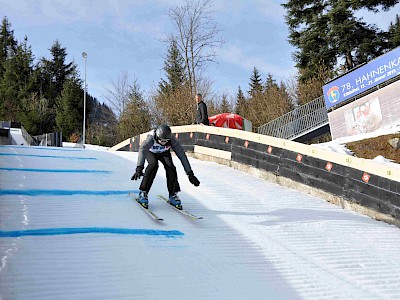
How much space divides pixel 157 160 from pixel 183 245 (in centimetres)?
171

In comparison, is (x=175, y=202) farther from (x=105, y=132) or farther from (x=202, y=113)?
(x=105, y=132)

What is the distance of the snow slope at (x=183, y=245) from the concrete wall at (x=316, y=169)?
306mm

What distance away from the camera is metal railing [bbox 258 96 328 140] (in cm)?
1952

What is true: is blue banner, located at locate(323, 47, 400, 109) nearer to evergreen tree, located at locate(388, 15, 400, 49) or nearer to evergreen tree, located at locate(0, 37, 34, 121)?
evergreen tree, located at locate(388, 15, 400, 49)

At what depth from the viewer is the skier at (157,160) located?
17.3 feet

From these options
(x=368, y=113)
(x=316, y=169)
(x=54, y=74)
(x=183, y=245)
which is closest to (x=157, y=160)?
(x=183, y=245)

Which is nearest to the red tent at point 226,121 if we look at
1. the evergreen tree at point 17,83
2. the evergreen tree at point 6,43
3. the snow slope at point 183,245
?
the snow slope at point 183,245

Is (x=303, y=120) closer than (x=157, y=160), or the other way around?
(x=157, y=160)

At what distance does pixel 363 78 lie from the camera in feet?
51.7

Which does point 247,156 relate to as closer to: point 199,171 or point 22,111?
point 199,171

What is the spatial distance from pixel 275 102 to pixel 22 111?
30.5 meters

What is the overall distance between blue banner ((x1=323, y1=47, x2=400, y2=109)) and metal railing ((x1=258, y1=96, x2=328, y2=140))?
218 cm

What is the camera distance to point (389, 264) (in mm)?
4328

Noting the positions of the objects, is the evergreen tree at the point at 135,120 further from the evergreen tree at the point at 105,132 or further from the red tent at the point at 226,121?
the red tent at the point at 226,121
